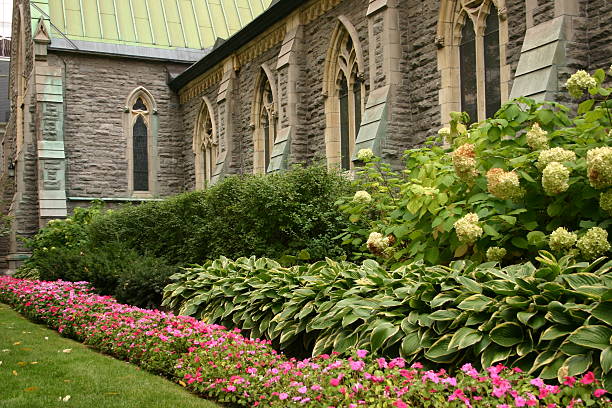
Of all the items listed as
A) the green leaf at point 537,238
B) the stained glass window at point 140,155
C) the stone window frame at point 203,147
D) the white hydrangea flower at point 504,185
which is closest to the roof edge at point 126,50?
the stained glass window at point 140,155

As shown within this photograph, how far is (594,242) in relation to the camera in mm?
5359

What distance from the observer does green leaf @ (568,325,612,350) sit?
3.78 meters

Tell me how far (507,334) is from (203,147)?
23.0m

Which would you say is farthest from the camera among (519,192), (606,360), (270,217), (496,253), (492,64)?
(492,64)

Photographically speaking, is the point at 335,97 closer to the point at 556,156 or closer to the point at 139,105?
the point at 556,156

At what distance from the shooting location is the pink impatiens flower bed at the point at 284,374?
363cm

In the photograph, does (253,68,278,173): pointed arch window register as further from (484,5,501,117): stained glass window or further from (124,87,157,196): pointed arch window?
(484,5,501,117): stained glass window

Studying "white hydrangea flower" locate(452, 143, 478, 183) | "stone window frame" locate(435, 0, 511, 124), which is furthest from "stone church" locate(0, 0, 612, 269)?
"white hydrangea flower" locate(452, 143, 478, 183)

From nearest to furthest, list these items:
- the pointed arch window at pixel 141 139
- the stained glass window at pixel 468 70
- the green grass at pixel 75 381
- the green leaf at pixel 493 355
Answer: the green leaf at pixel 493 355 → the green grass at pixel 75 381 → the stained glass window at pixel 468 70 → the pointed arch window at pixel 141 139

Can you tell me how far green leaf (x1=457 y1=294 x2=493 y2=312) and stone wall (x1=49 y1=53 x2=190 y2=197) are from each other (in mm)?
23047

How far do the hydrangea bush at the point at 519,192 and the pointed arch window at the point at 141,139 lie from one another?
2111 cm

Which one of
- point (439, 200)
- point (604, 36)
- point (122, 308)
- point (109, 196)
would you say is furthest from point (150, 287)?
point (109, 196)

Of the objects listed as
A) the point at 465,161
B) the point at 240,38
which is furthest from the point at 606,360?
the point at 240,38

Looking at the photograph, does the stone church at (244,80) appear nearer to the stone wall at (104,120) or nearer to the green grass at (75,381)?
the stone wall at (104,120)
